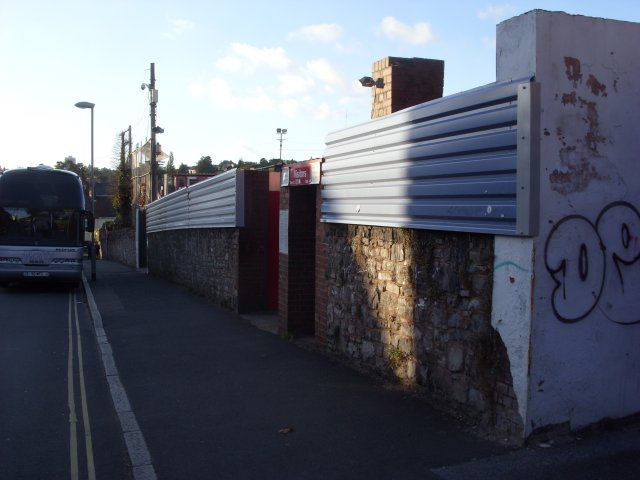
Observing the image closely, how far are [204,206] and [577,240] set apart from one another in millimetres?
12427

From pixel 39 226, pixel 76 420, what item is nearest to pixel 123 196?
pixel 39 226

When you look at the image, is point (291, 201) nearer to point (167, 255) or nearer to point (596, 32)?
point (596, 32)

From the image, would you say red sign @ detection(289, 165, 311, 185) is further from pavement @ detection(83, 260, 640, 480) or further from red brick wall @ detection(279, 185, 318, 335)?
pavement @ detection(83, 260, 640, 480)

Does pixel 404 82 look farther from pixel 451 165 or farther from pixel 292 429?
pixel 292 429

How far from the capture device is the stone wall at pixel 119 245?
118ft

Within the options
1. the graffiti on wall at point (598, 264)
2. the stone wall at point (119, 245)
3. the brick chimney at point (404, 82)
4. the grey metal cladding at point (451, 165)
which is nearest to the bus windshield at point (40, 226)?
the brick chimney at point (404, 82)

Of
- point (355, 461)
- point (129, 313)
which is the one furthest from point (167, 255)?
point (355, 461)

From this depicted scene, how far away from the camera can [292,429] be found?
622 cm

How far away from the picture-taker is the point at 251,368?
29.1 ft

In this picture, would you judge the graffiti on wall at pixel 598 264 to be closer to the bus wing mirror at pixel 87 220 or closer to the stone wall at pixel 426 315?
the stone wall at pixel 426 315

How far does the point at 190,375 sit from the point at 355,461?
3686mm

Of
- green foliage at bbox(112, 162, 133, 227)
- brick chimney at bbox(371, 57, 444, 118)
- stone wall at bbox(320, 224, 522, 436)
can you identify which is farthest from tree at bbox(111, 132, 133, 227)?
stone wall at bbox(320, 224, 522, 436)

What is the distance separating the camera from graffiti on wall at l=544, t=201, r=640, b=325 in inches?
217

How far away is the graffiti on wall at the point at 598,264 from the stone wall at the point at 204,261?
888 cm
